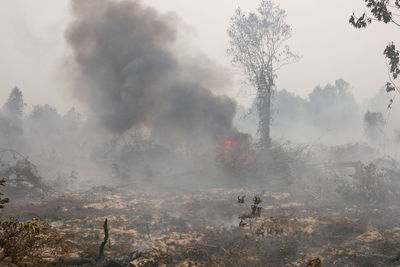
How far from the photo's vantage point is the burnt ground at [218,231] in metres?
5.74

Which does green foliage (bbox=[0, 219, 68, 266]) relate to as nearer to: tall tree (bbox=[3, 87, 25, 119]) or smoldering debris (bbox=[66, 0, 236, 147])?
smoldering debris (bbox=[66, 0, 236, 147])

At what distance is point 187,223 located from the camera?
28.8 ft

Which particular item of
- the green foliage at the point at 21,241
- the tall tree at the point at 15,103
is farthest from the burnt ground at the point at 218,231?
the tall tree at the point at 15,103

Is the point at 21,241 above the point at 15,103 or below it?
below

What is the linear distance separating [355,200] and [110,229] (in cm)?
1054

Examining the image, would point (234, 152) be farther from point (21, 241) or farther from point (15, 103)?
point (15, 103)

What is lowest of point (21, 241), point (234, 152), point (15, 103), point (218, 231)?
point (218, 231)

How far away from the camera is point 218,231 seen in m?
7.83

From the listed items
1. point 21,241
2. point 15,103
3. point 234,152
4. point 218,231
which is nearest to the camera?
point 21,241

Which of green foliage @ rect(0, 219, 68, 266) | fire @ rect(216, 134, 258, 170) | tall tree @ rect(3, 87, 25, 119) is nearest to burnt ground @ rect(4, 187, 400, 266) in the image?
green foliage @ rect(0, 219, 68, 266)

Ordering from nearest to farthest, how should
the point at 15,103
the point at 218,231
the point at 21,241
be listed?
the point at 21,241 → the point at 218,231 → the point at 15,103

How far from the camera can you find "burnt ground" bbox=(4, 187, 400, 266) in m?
5.74

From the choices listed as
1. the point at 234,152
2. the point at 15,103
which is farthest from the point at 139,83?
the point at 15,103

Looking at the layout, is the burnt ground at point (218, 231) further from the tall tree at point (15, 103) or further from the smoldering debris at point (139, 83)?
the tall tree at point (15, 103)
